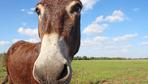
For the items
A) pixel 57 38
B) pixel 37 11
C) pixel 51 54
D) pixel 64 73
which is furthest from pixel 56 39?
pixel 37 11

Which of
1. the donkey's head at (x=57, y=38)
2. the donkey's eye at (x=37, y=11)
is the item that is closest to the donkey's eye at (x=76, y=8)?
the donkey's head at (x=57, y=38)

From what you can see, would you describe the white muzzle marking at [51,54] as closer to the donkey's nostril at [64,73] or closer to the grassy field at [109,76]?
the donkey's nostril at [64,73]

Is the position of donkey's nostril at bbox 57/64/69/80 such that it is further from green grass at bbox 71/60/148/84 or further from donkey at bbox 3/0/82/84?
green grass at bbox 71/60/148/84

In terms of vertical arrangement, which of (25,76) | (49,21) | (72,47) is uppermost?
(49,21)

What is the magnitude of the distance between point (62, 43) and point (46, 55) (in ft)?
1.29

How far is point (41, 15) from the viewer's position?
4258 mm

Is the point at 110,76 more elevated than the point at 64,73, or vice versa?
the point at 64,73

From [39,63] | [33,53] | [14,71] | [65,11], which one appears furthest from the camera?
[14,71]

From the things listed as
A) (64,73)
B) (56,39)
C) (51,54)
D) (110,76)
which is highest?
(56,39)

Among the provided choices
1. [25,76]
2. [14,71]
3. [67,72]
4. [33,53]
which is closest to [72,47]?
[67,72]

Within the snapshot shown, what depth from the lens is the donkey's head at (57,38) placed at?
360cm

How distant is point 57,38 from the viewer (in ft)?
12.7

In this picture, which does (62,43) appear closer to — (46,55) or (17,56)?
(46,55)

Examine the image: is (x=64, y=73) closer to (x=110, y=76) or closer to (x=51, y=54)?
(x=51, y=54)
